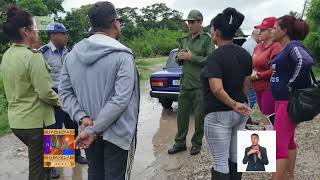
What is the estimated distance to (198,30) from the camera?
6.02m

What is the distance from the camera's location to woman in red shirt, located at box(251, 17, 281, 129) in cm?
501

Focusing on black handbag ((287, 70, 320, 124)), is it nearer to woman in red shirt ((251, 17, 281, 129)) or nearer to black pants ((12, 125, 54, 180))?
woman in red shirt ((251, 17, 281, 129))

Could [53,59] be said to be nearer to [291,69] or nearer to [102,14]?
[102,14]

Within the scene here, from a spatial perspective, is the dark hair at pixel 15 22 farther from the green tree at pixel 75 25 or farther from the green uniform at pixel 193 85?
the green tree at pixel 75 25

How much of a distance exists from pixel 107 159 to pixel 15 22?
1583mm

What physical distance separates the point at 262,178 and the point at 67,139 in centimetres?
246

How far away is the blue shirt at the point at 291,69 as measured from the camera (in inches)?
152

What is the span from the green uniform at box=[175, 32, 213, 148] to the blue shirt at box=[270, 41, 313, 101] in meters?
1.89

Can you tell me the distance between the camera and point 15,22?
12.3ft

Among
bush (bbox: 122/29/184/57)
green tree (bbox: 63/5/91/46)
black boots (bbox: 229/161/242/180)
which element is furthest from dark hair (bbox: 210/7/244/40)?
bush (bbox: 122/29/184/57)

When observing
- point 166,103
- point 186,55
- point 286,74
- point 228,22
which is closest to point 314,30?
point 166,103

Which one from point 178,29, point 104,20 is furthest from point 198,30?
point 178,29

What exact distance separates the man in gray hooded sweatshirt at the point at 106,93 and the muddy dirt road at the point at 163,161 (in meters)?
2.28
